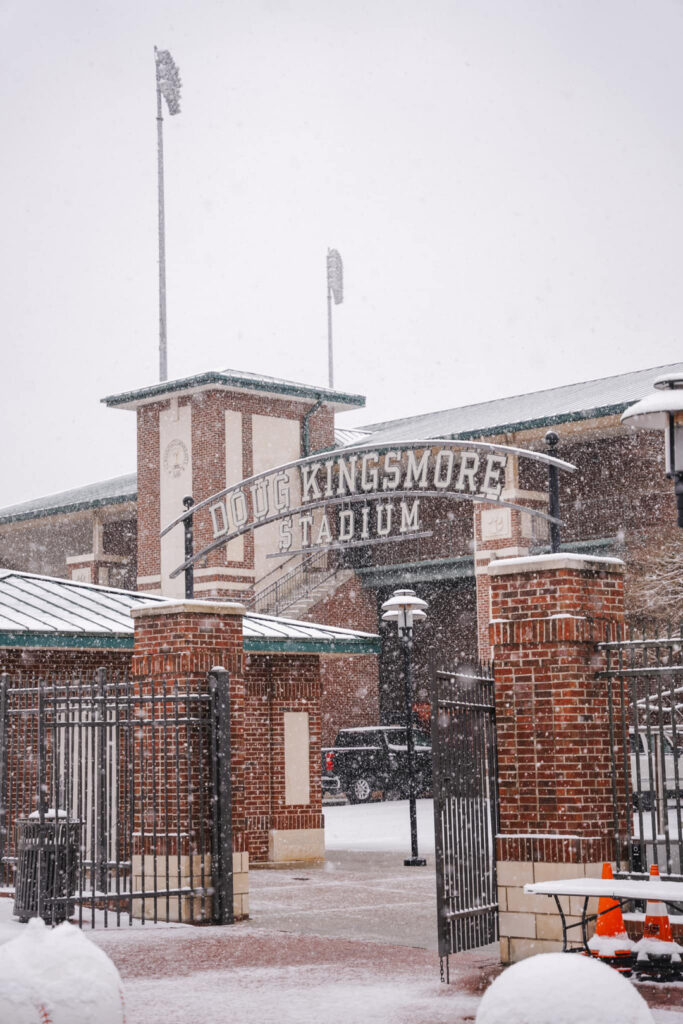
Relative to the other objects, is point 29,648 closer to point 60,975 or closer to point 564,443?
point 60,975

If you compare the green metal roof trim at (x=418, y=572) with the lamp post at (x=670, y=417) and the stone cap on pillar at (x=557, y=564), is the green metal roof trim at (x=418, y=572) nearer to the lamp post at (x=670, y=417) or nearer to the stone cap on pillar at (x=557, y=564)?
the lamp post at (x=670, y=417)

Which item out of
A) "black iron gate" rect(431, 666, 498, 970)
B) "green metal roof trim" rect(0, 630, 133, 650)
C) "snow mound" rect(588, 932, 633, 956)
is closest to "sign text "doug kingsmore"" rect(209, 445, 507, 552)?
"green metal roof trim" rect(0, 630, 133, 650)

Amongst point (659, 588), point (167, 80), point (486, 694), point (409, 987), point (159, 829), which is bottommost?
point (409, 987)

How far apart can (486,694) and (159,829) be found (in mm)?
4264

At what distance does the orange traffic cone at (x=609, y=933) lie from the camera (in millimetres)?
8852

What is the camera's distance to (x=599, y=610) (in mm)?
10055

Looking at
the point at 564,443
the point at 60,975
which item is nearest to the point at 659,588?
the point at 564,443

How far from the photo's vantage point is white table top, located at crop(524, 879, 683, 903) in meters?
8.35

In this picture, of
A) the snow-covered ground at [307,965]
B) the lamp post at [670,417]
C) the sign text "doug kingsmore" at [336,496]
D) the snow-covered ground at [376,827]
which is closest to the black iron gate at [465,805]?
the snow-covered ground at [307,965]

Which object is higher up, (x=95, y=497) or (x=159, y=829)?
(x=95, y=497)

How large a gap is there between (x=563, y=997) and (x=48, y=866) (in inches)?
331

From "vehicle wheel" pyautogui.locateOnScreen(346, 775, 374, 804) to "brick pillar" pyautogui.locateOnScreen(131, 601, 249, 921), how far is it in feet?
64.2

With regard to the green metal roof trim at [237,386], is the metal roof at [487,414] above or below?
below

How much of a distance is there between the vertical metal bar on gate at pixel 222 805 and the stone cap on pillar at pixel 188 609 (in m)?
0.64
